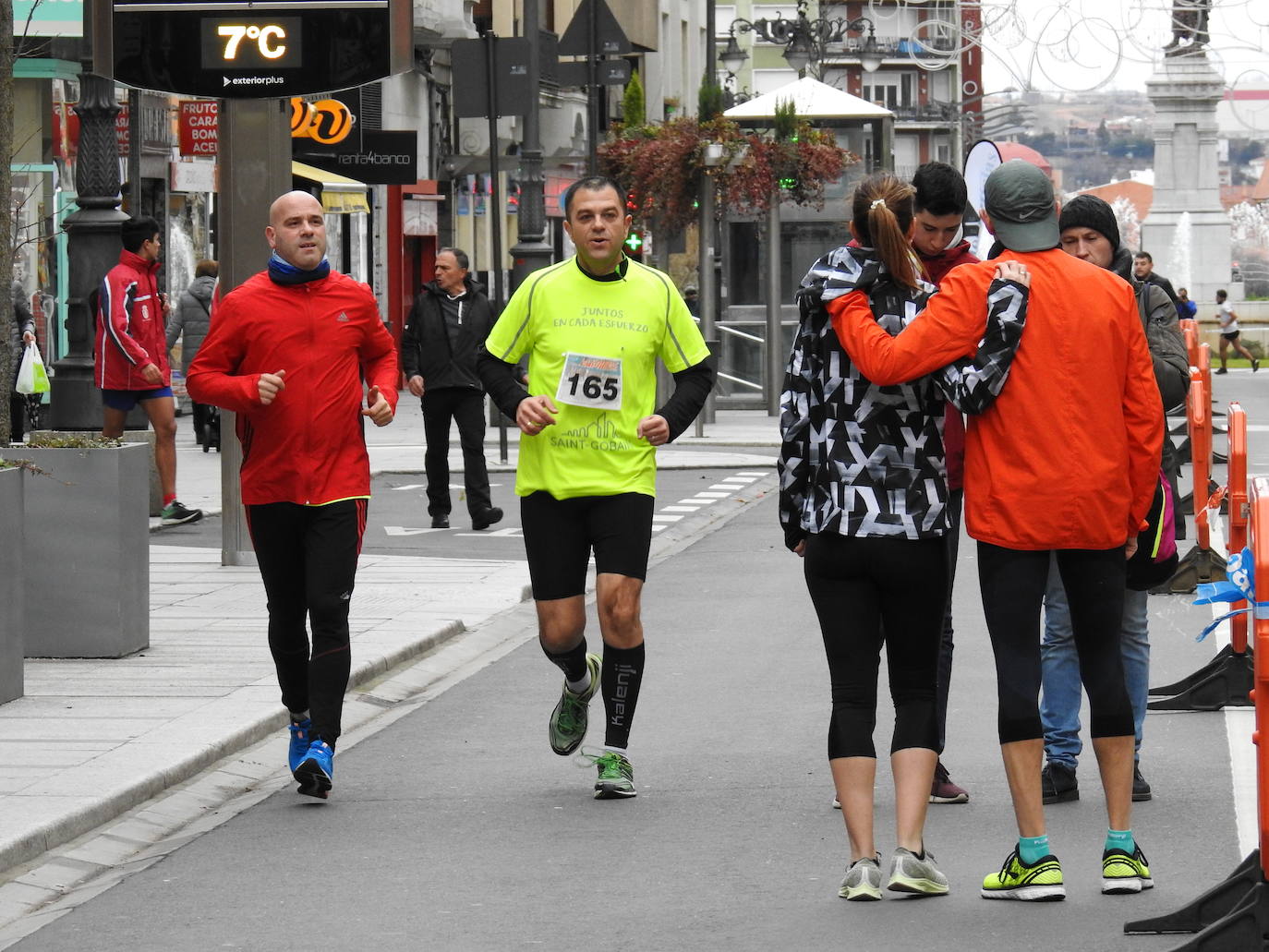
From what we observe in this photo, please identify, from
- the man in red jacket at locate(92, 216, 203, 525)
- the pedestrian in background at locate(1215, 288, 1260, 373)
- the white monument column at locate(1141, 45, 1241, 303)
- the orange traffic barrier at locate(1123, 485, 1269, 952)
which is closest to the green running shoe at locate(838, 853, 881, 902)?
the orange traffic barrier at locate(1123, 485, 1269, 952)

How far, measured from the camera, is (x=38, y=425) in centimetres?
2514

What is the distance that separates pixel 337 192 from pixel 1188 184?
25.5 m

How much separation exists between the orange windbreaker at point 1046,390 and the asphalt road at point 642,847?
0.97 metres

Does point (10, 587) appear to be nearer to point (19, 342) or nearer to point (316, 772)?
point (316, 772)

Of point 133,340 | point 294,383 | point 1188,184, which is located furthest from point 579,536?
point 1188,184

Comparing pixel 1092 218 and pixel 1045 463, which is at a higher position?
pixel 1092 218

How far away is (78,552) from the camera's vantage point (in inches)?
411

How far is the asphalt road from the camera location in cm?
609

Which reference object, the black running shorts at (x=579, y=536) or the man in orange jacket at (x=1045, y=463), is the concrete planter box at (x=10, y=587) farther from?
the man in orange jacket at (x=1045, y=463)

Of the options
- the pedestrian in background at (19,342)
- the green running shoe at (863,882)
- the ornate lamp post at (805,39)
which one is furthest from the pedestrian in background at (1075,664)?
the ornate lamp post at (805,39)

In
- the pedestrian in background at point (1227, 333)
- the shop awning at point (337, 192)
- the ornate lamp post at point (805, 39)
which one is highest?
the ornate lamp post at point (805, 39)

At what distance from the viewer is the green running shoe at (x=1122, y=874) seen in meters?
6.33

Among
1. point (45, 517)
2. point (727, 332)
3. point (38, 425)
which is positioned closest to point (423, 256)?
point (727, 332)

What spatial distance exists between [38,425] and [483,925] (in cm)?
1983
